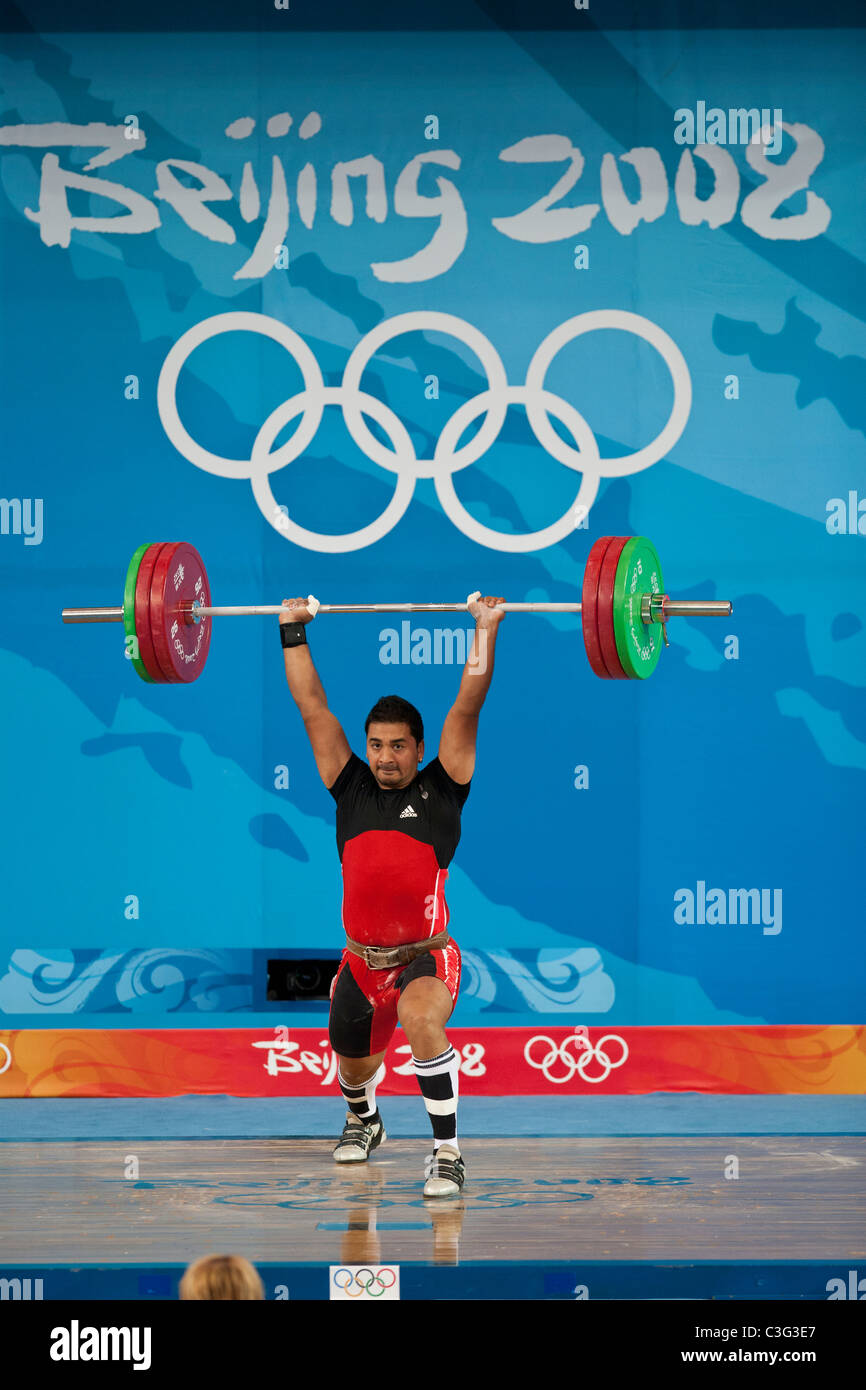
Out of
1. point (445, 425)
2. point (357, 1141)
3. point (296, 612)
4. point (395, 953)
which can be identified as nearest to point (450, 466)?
point (445, 425)

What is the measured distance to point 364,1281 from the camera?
3.39 m

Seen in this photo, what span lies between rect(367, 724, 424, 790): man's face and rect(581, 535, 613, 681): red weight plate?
585mm

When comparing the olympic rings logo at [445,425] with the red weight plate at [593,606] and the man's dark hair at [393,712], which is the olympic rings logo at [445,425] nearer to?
the red weight plate at [593,606]

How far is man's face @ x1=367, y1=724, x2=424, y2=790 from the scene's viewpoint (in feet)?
14.6

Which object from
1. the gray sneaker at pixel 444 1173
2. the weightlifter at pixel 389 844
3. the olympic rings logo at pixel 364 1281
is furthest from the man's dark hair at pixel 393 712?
the olympic rings logo at pixel 364 1281

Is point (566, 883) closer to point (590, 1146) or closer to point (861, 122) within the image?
point (590, 1146)

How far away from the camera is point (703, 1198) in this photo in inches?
161

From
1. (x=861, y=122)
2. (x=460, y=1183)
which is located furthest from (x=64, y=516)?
(x=861, y=122)

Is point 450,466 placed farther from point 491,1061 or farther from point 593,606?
point 491,1061

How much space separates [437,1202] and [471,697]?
1390 millimetres

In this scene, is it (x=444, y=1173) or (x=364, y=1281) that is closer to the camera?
(x=364, y=1281)

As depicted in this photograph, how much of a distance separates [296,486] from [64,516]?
35.2 inches

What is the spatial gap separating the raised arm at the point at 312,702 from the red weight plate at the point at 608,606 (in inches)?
32.5

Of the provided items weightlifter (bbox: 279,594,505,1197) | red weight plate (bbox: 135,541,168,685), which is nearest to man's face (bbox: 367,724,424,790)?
weightlifter (bbox: 279,594,505,1197)
